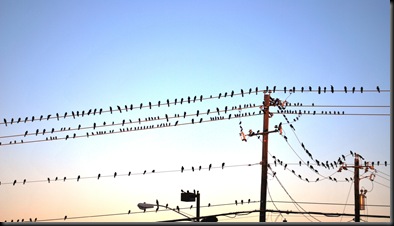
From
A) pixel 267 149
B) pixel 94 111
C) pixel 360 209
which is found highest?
pixel 94 111

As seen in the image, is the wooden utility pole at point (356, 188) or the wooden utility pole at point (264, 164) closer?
the wooden utility pole at point (264, 164)

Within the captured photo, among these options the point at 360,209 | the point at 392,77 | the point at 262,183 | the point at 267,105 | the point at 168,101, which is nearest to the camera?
the point at 392,77

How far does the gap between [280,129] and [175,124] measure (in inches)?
212

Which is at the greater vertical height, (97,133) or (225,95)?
(225,95)

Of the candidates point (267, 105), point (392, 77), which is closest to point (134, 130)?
point (267, 105)

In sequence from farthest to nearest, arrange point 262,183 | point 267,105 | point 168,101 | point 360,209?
point 360,209 < point 168,101 < point 267,105 < point 262,183

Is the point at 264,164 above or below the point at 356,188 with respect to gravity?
above

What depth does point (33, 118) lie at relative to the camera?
82.7ft

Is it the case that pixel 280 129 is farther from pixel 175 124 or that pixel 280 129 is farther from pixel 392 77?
pixel 392 77

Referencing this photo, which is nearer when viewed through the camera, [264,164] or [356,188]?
[264,164]

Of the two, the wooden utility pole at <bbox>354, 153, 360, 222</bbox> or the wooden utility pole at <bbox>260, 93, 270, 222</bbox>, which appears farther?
the wooden utility pole at <bbox>354, 153, 360, 222</bbox>

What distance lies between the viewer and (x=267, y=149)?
72.2 feet

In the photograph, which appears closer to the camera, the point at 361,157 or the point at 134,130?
the point at 134,130

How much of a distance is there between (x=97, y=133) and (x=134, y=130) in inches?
71.9
